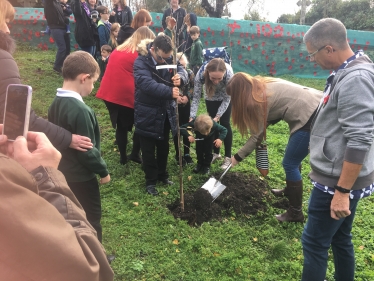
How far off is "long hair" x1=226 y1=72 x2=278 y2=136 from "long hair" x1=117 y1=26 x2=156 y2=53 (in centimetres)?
154

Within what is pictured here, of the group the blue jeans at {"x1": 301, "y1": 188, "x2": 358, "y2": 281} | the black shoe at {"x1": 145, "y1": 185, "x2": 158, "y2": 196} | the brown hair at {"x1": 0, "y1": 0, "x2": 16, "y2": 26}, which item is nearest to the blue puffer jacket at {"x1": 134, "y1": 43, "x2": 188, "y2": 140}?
the black shoe at {"x1": 145, "y1": 185, "x2": 158, "y2": 196}

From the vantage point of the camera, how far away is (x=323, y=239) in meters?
2.14

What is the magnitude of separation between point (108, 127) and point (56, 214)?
203 inches

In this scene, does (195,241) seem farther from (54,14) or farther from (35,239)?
(54,14)

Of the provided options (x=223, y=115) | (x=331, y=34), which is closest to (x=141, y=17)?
(x=223, y=115)

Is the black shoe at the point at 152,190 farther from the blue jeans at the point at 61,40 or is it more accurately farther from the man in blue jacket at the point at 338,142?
the blue jeans at the point at 61,40

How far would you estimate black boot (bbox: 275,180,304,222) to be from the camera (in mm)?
3402

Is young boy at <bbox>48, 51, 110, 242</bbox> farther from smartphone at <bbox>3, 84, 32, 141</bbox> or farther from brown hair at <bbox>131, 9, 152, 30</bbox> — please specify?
brown hair at <bbox>131, 9, 152, 30</bbox>

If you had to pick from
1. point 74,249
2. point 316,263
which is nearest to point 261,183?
point 316,263

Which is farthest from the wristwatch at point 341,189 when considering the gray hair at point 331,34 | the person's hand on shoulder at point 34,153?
the person's hand on shoulder at point 34,153

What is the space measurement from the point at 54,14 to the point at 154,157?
5065 millimetres

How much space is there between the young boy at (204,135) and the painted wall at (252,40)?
6217 millimetres

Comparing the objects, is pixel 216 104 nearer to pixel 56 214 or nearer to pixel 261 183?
pixel 261 183

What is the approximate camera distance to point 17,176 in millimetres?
804
